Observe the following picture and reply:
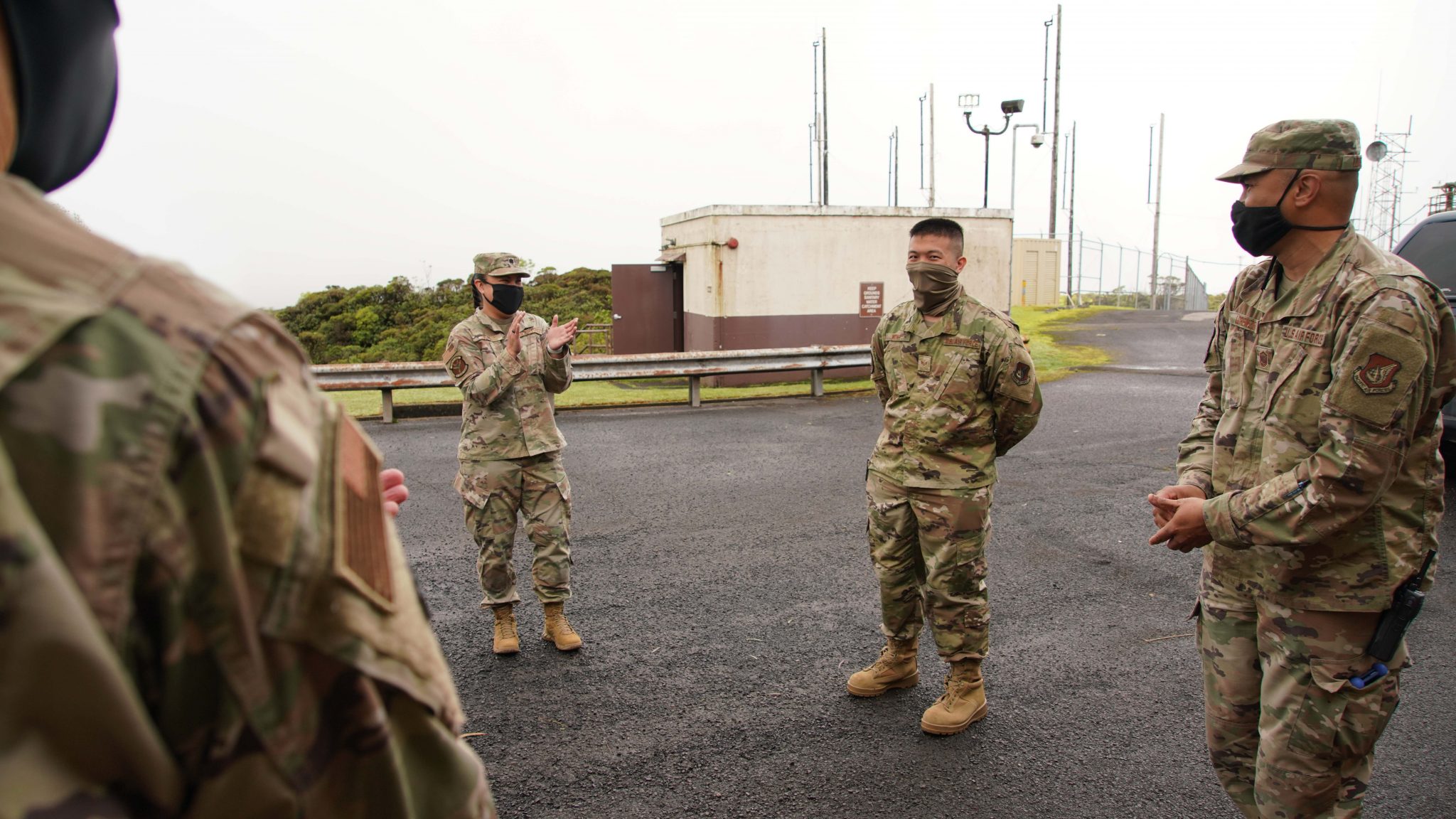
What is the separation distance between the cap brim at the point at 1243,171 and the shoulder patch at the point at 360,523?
2.74 metres

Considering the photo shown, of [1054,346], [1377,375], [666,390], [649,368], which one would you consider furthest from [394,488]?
[1054,346]

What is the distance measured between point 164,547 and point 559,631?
395cm

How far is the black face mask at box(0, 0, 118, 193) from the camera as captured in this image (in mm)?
848

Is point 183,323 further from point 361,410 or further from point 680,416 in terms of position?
point 361,410

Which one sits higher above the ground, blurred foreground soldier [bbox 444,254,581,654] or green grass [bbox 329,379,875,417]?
blurred foreground soldier [bbox 444,254,581,654]

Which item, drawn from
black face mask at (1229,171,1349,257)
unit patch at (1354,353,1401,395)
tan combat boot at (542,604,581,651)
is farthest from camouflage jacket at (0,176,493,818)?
tan combat boot at (542,604,581,651)

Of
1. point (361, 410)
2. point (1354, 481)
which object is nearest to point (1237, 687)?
point (1354, 481)

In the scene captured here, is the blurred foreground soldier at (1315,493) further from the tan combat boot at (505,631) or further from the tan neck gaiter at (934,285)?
the tan combat boot at (505,631)

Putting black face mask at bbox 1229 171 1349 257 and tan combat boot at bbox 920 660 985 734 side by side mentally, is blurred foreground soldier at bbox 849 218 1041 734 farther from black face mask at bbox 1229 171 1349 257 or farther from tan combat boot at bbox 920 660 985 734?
black face mask at bbox 1229 171 1349 257

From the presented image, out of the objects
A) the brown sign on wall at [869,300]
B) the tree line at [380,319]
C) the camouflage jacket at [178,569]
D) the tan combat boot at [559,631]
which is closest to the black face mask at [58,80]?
the camouflage jacket at [178,569]

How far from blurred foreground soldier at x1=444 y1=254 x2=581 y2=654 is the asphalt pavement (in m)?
0.33

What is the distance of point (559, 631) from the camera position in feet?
15.0

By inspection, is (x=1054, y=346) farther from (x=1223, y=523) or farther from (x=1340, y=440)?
(x=1340, y=440)

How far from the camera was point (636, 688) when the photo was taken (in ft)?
13.5
